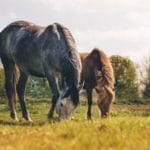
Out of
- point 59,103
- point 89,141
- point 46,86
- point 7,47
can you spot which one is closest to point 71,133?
point 89,141

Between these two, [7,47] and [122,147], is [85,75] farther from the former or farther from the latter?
[122,147]

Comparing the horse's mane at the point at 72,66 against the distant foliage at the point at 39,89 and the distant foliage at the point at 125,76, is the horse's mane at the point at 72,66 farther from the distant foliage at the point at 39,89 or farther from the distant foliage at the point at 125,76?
the distant foliage at the point at 39,89

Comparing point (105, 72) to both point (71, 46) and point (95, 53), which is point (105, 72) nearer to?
point (95, 53)

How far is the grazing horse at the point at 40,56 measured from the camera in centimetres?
1424

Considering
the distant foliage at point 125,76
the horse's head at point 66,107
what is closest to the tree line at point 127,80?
the distant foliage at point 125,76

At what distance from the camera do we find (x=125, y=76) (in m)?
66.0

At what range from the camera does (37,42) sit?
1623 cm

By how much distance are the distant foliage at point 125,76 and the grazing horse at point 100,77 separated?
140 ft

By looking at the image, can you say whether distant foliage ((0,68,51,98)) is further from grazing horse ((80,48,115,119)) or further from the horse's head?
the horse's head

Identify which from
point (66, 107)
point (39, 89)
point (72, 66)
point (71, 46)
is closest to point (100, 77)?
point (71, 46)

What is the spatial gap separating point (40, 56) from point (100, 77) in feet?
8.30

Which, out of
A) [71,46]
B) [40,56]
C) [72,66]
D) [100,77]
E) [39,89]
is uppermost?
[71,46]

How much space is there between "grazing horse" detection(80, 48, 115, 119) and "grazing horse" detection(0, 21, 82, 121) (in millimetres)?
1852

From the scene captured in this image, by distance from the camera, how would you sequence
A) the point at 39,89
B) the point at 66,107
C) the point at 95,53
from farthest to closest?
the point at 39,89
the point at 95,53
the point at 66,107
